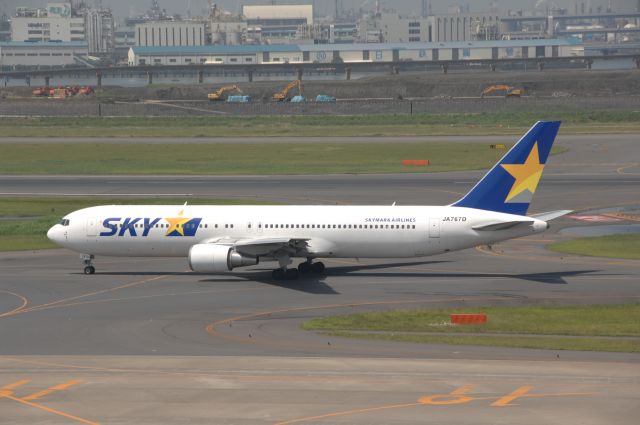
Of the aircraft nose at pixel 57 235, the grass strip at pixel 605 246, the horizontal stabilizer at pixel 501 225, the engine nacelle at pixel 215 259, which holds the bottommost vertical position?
the grass strip at pixel 605 246

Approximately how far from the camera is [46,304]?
52.7 meters

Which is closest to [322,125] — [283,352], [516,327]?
[516,327]

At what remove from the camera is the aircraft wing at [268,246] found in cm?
5712

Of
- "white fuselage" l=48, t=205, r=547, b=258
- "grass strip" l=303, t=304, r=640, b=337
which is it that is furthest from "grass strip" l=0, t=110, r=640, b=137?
"grass strip" l=303, t=304, r=640, b=337

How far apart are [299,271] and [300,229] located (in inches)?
95.4

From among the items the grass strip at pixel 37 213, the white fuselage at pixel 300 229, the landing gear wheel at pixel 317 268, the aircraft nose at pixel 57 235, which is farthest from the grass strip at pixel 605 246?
the aircraft nose at pixel 57 235

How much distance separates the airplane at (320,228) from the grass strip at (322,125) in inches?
3598

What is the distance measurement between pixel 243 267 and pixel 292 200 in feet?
89.1

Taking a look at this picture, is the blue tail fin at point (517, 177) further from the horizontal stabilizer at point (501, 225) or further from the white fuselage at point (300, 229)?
the horizontal stabilizer at point (501, 225)

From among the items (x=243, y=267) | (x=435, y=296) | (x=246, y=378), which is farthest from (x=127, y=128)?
(x=246, y=378)

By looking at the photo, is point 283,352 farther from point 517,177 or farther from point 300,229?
point 517,177

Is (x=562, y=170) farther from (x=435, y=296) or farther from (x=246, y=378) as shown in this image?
(x=246, y=378)

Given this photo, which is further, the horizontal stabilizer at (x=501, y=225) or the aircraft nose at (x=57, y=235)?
the aircraft nose at (x=57, y=235)

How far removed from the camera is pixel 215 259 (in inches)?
2253
